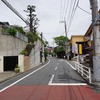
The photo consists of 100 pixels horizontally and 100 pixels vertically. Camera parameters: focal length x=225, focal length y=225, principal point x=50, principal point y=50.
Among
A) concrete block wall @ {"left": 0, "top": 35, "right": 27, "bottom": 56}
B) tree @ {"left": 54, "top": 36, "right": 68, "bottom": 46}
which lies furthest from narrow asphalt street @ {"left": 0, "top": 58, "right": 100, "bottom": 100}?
tree @ {"left": 54, "top": 36, "right": 68, "bottom": 46}

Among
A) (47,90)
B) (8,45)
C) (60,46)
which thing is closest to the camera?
(47,90)

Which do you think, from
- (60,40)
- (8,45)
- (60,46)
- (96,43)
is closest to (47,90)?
(96,43)

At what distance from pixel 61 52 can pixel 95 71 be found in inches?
3408

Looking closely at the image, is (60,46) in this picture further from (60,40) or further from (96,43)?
(96,43)

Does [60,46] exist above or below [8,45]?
above

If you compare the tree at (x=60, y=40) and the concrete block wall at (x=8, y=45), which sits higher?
the tree at (x=60, y=40)

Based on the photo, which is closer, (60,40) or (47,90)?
(47,90)

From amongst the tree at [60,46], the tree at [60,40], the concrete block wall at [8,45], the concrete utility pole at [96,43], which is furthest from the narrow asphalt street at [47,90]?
the tree at [60,40]

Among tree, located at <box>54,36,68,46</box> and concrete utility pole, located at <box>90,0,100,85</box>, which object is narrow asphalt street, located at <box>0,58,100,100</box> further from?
tree, located at <box>54,36,68,46</box>

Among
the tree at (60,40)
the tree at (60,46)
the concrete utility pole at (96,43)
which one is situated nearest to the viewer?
the concrete utility pole at (96,43)

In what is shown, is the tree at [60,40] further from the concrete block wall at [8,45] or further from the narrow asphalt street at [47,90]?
the narrow asphalt street at [47,90]

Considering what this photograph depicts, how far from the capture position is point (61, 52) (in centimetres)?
9994

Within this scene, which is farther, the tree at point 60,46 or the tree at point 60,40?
the tree at point 60,40

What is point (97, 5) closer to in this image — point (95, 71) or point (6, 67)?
point (95, 71)
